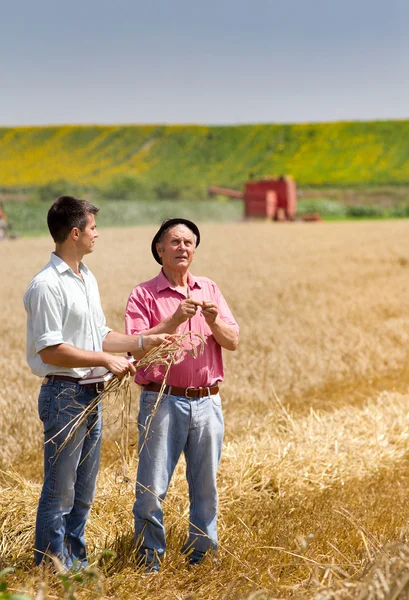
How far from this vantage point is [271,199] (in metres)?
50.1

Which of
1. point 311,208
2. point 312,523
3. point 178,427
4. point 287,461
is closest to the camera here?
point 178,427

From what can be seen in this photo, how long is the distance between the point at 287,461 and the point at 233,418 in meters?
1.37

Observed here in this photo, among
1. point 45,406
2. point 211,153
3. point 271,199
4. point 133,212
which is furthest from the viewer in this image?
point 211,153

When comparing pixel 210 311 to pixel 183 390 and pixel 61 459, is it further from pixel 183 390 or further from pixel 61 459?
pixel 61 459

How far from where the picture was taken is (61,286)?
3959mm

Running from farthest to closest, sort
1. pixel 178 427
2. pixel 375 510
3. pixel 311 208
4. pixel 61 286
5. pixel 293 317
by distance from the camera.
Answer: pixel 311 208, pixel 293 317, pixel 375 510, pixel 178 427, pixel 61 286

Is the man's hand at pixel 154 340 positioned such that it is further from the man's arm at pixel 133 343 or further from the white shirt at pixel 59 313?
the white shirt at pixel 59 313

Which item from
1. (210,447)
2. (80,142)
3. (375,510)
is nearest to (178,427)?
(210,447)

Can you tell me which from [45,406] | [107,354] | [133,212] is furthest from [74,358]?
[133,212]

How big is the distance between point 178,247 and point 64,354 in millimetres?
859

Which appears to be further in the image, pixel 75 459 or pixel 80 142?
pixel 80 142

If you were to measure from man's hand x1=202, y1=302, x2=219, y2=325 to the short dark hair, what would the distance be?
0.75 m

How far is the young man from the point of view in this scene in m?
3.90

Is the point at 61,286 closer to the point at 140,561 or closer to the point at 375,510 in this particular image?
the point at 140,561
